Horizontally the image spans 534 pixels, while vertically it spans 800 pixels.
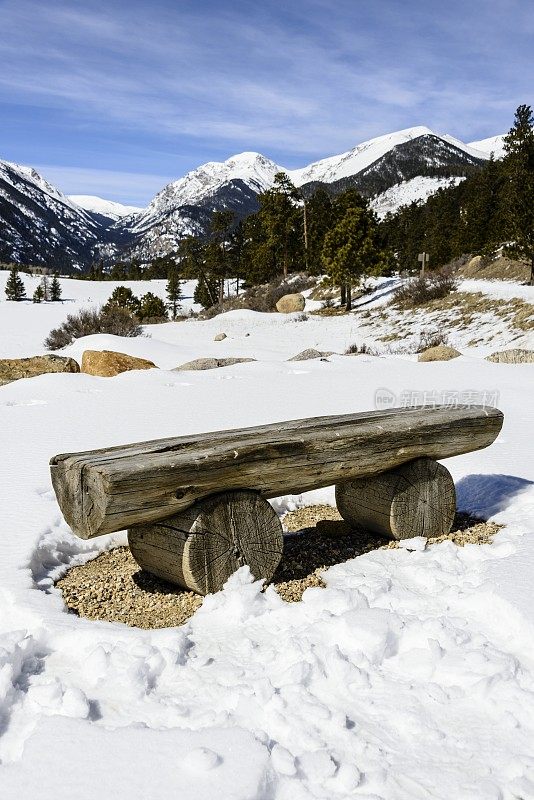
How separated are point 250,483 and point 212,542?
440mm

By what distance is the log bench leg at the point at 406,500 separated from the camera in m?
4.50

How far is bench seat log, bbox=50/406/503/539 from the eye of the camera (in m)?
3.19

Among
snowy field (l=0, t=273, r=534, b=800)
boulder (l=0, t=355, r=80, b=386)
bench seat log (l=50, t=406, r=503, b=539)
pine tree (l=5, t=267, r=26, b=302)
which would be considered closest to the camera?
snowy field (l=0, t=273, r=534, b=800)

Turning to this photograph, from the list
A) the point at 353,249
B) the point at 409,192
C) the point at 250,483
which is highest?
the point at 409,192

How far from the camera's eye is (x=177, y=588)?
3861mm

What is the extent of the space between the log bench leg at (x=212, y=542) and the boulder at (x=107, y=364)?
10.6 meters

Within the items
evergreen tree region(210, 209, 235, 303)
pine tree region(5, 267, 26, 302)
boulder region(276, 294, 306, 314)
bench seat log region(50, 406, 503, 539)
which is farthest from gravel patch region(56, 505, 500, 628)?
pine tree region(5, 267, 26, 302)

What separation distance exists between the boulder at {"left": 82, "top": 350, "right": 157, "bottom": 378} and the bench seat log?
10453 mm

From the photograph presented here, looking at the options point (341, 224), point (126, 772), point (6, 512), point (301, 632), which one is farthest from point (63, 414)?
point (341, 224)

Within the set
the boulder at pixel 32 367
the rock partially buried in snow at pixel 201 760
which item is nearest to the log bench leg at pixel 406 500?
the rock partially buried in snow at pixel 201 760

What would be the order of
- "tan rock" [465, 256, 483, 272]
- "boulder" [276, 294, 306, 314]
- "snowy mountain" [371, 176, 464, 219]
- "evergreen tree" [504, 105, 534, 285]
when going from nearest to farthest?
"evergreen tree" [504, 105, 534, 285]
"boulder" [276, 294, 306, 314]
"tan rock" [465, 256, 483, 272]
"snowy mountain" [371, 176, 464, 219]

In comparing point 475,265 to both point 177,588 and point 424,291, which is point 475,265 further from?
point 177,588

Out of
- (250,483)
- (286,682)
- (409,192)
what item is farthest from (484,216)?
(409,192)

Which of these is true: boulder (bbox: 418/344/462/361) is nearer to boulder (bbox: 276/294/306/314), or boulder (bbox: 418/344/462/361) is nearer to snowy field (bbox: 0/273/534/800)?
snowy field (bbox: 0/273/534/800)
